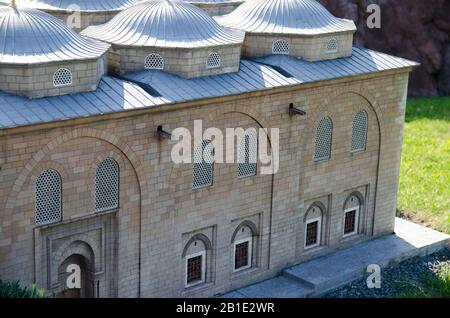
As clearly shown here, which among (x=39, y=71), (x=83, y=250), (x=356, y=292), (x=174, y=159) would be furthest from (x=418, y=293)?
(x=39, y=71)

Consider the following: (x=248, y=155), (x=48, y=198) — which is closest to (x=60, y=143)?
(x=48, y=198)

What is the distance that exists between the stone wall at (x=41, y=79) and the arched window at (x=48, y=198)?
2.24 m

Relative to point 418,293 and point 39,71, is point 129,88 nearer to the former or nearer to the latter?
point 39,71

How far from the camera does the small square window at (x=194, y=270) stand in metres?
27.0

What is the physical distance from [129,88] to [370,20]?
33.5 m

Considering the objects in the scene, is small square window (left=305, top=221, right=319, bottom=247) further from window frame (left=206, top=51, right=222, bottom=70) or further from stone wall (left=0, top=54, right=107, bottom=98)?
stone wall (left=0, top=54, right=107, bottom=98)

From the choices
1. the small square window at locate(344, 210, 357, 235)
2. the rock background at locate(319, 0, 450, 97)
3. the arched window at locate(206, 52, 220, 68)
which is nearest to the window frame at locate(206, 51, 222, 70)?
the arched window at locate(206, 52, 220, 68)

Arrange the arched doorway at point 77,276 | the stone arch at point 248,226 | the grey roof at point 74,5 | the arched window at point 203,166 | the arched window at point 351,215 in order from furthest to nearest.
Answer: the arched window at point 351,215
the grey roof at point 74,5
the stone arch at point 248,226
the arched window at point 203,166
the arched doorway at point 77,276

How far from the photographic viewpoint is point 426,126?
1961 inches

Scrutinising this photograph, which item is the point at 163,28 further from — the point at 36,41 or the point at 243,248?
the point at 243,248

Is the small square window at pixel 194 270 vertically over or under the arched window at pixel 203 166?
under

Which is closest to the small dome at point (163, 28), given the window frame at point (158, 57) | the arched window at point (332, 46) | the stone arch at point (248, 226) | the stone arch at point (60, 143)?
the window frame at point (158, 57)

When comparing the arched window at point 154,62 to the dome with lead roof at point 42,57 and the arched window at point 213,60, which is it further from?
the dome with lead roof at point 42,57

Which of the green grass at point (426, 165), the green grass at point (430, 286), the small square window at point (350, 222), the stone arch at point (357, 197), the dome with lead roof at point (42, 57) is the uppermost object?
the dome with lead roof at point (42, 57)
